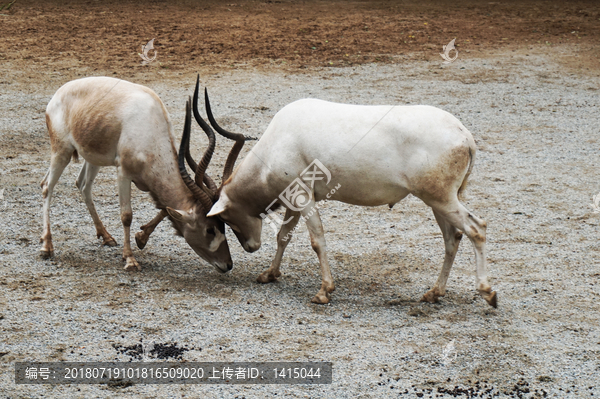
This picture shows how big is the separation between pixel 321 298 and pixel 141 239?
1822 millimetres

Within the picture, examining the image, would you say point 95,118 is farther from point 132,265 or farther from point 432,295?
point 432,295

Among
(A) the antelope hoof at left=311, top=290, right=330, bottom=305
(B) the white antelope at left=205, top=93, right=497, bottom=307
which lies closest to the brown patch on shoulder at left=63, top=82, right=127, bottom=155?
(B) the white antelope at left=205, top=93, right=497, bottom=307

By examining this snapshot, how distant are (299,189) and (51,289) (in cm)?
216

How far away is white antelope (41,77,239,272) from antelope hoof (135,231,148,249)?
14cm

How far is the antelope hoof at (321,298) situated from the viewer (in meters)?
5.41

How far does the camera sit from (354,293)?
564 cm

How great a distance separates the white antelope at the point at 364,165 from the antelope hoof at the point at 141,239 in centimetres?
99

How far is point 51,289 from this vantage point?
5.56 m
